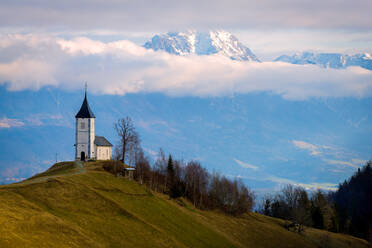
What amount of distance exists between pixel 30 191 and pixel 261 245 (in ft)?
164

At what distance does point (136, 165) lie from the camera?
118125 millimetres

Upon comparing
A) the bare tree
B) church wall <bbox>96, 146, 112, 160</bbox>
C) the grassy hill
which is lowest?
the grassy hill

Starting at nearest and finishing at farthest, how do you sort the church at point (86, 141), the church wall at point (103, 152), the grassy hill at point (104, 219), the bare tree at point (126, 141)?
the grassy hill at point (104, 219)
the bare tree at point (126, 141)
the church at point (86, 141)
the church wall at point (103, 152)

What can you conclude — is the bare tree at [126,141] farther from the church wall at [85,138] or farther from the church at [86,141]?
the church wall at [85,138]

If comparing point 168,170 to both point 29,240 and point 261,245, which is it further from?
point 29,240

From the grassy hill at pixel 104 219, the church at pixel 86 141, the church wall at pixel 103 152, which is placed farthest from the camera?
the church wall at pixel 103 152

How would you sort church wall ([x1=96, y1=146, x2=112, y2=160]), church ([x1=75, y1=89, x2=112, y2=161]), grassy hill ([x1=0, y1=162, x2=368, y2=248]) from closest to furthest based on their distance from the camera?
grassy hill ([x1=0, y1=162, x2=368, y2=248]) < church ([x1=75, y1=89, x2=112, y2=161]) < church wall ([x1=96, y1=146, x2=112, y2=160])

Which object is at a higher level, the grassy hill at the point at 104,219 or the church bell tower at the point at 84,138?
the church bell tower at the point at 84,138

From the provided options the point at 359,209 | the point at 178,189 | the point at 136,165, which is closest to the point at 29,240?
the point at 136,165

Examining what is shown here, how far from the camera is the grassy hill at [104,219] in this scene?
2598 inches

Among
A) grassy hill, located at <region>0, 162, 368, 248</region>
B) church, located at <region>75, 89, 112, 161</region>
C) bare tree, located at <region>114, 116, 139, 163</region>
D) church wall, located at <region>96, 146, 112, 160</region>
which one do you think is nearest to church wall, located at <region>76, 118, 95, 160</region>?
church, located at <region>75, 89, 112, 161</region>

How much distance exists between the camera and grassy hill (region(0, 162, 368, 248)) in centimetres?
6600

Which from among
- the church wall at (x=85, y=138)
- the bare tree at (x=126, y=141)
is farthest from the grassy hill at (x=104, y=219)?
the church wall at (x=85, y=138)

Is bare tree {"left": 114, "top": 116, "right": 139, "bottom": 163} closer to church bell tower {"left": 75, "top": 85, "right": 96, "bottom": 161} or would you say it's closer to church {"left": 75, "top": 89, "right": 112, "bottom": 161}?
church {"left": 75, "top": 89, "right": 112, "bottom": 161}
